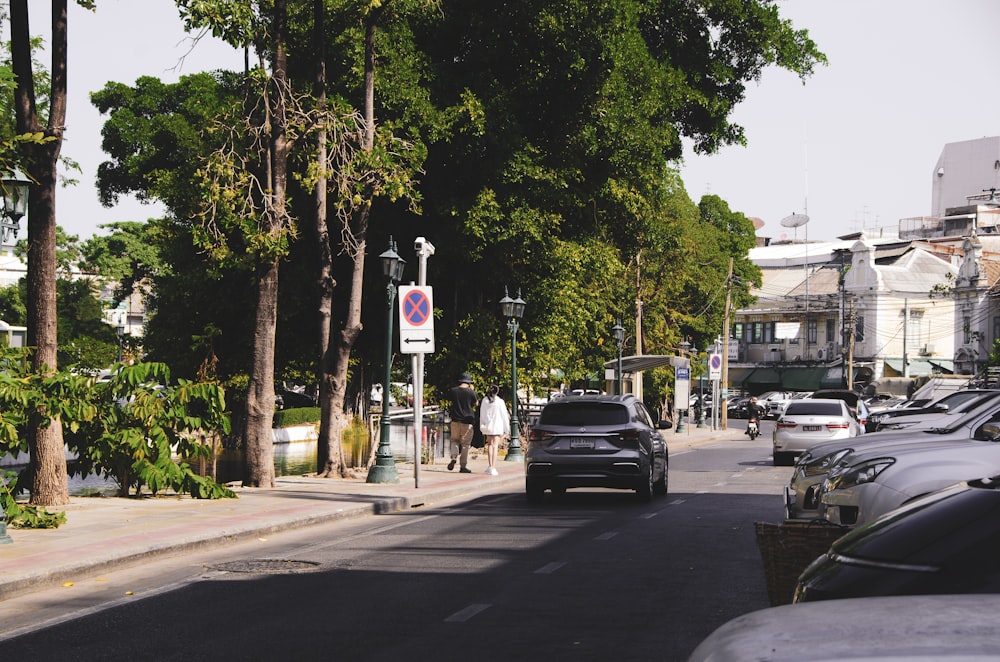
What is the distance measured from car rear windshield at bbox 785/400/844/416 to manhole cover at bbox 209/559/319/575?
22540 mm

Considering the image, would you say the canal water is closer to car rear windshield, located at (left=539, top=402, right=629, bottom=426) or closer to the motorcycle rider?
car rear windshield, located at (left=539, top=402, right=629, bottom=426)

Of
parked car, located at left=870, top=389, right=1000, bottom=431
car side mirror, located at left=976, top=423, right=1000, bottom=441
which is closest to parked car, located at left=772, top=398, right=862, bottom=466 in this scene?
parked car, located at left=870, top=389, right=1000, bottom=431

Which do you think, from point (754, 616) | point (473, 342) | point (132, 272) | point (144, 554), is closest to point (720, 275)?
point (132, 272)

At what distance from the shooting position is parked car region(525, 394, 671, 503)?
19828mm

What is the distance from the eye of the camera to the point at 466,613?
9641 millimetres

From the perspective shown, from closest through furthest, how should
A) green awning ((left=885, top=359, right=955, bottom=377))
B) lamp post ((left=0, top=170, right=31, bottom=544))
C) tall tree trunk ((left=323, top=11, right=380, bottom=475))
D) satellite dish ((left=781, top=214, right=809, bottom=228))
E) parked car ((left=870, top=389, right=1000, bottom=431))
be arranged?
lamp post ((left=0, top=170, right=31, bottom=544)) < tall tree trunk ((left=323, top=11, right=380, bottom=475)) < parked car ((left=870, top=389, right=1000, bottom=431)) < green awning ((left=885, top=359, right=955, bottom=377)) < satellite dish ((left=781, top=214, right=809, bottom=228))

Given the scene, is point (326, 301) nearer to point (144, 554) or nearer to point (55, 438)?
point (55, 438)

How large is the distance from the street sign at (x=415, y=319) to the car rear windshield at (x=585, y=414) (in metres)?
2.48

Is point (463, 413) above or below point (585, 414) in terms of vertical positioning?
below

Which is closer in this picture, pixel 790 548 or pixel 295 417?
pixel 790 548

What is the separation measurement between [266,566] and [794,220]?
4260 inches

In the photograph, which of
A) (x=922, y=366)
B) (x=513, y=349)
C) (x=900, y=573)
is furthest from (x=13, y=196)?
(x=922, y=366)

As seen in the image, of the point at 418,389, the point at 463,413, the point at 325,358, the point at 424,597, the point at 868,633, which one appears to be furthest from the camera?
the point at 463,413

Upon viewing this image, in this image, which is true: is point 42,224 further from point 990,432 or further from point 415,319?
point 990,432
